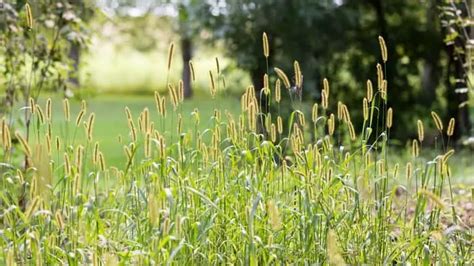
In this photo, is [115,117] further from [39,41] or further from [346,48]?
[39,41]

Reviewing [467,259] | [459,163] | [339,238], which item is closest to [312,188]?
[339,238]

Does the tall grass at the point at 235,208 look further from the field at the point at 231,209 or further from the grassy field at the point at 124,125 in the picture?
the grassy field at the point at 124,125

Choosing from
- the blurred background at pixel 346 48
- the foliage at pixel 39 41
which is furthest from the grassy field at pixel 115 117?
the foliage at pixel 39 41

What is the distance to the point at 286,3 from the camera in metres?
8.90

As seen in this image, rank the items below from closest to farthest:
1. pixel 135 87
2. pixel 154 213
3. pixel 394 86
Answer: pixel 154 213 → pixel 394 86 → pixel 135 87

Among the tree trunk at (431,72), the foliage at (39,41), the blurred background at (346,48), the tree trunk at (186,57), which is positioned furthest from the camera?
the tree trunk at (186,57)

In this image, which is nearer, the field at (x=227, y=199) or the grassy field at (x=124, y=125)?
the field at (x=227, y=199)

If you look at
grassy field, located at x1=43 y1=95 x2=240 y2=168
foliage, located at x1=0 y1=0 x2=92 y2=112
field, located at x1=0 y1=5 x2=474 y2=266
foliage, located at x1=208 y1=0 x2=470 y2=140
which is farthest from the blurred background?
field, located at x1=0 y1=5 x2=474 y2=266

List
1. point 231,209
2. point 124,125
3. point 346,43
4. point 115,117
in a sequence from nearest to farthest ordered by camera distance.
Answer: point 231,209 < point 346,43 < point 124,125 < point 115,117

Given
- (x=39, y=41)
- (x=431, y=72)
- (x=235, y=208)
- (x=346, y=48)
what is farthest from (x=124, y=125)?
(x=235, y=208)

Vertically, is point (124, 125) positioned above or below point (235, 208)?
below

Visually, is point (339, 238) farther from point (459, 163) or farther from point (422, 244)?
point (459, 163)

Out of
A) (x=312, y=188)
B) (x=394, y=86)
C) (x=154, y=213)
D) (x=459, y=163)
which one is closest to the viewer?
(x=154, y=213)

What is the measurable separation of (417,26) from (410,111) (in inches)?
41.4
